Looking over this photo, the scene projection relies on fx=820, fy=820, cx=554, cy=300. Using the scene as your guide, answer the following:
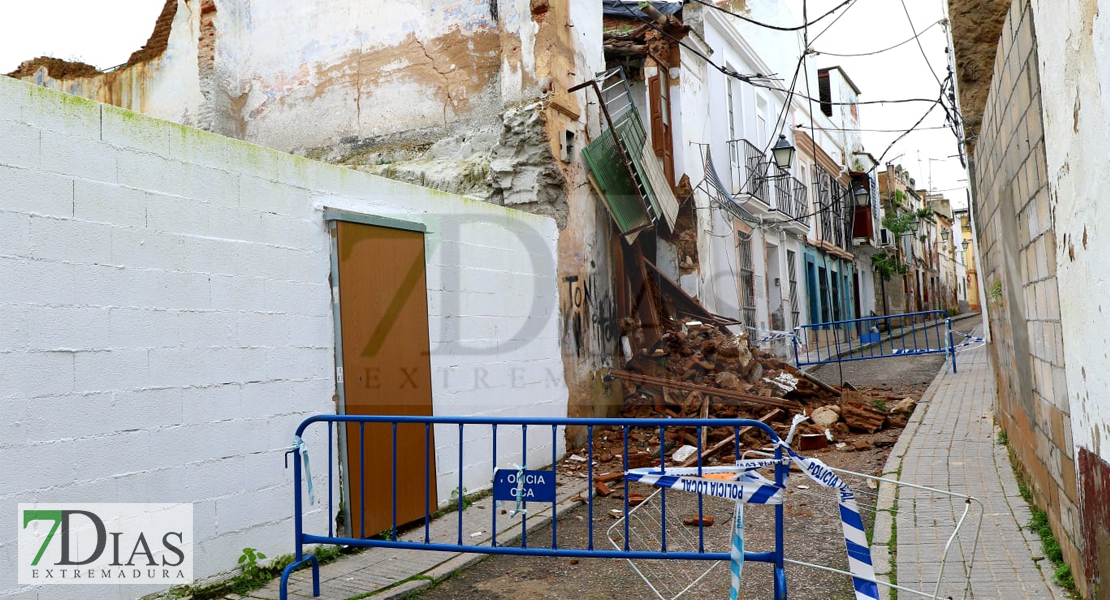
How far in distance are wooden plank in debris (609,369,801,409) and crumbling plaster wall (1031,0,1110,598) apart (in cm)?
638

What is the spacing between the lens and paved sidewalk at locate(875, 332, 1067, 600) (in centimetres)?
447

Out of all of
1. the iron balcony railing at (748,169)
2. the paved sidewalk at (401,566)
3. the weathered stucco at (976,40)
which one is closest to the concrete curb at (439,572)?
the paved sidewalk at (401,566)

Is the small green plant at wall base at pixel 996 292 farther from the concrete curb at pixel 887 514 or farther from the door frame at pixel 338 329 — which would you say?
the door frame at pixel 338 329

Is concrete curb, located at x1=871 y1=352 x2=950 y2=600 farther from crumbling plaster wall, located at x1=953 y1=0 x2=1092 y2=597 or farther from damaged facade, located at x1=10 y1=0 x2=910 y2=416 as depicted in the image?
damaged facade, located at x1=10 y1=0 x2=910 y2=416

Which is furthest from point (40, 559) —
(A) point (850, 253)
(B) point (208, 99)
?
(A) point (850, 253)

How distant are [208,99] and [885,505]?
34.3 feet

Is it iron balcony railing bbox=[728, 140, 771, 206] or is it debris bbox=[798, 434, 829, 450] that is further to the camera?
iron balcony railing bbox=[728, 140, 771, 206]

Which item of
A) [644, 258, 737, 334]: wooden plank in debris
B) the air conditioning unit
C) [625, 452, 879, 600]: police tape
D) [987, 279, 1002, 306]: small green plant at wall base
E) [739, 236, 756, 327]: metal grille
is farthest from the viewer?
the air conditioning unit

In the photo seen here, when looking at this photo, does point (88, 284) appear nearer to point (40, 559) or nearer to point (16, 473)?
point (16, 473)

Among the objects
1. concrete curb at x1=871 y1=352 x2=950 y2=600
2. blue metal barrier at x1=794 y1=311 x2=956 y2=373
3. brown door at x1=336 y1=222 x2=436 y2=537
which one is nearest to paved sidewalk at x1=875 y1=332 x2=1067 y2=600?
concrete curb at x1=871 y1=352 x2=950 y2=600

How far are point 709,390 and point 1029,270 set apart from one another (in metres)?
5.55

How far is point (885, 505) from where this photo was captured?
641 cm

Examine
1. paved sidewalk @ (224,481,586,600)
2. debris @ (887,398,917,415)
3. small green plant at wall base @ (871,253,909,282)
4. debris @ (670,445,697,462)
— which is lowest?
paved sidewalk @ (224,481,586,600)

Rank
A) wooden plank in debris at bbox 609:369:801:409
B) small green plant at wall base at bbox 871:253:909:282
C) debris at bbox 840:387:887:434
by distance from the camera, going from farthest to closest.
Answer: small green plant at wall base at bbox 871:253:909:282 < wooden plank in debris at bbox 609:369:801:409 < debris at bbox 840:387:887:434
